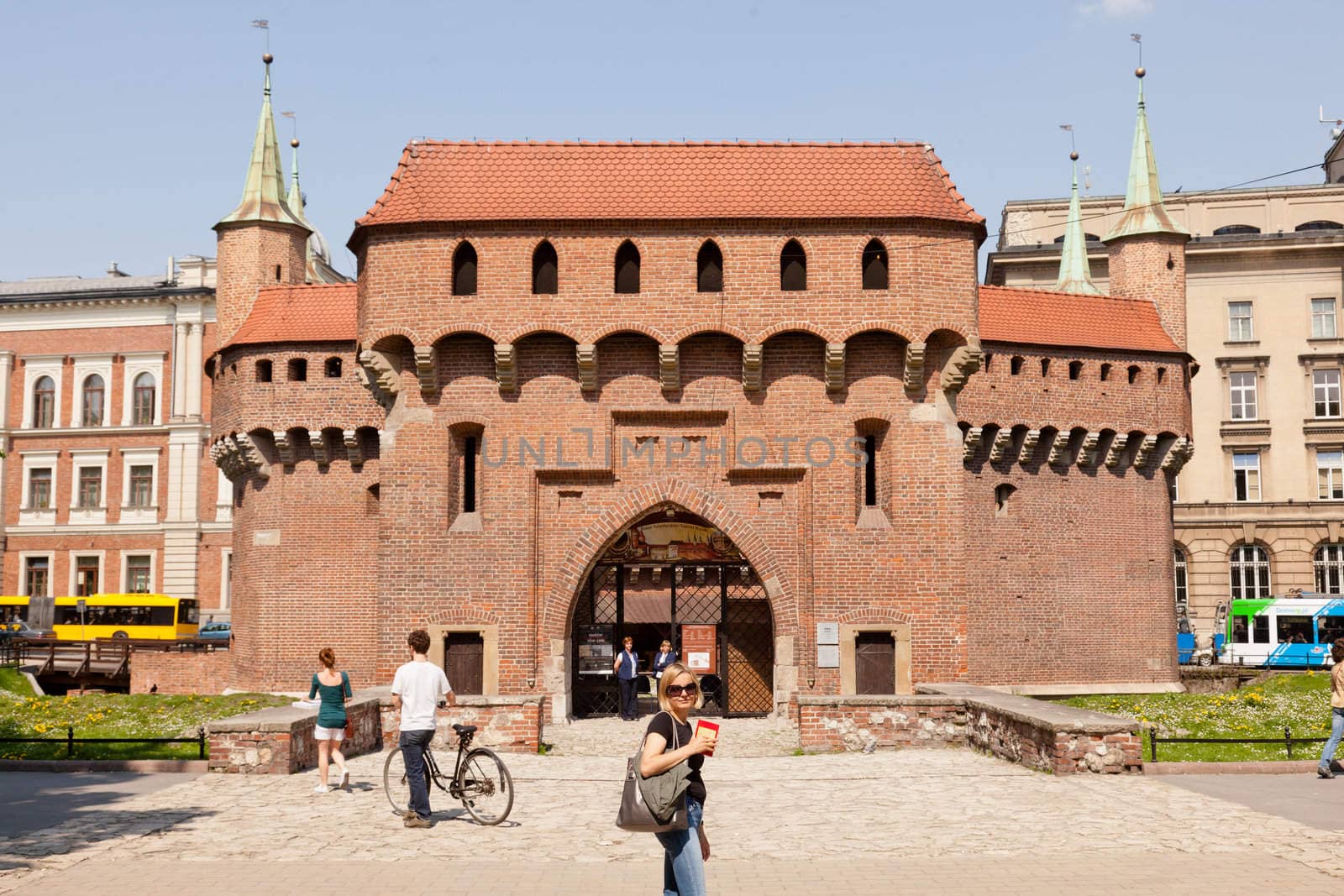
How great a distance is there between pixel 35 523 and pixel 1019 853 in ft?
172

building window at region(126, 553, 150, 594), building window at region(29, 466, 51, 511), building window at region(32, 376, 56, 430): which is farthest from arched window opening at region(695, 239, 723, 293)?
building window at region(29, 466, 51, 511)

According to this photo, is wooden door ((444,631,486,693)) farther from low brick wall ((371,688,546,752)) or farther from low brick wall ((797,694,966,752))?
low brick wall ((797,694,966,752))

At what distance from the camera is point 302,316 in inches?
1199

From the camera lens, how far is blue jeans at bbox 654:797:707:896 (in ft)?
23.8

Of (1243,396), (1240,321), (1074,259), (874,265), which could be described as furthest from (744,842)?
(1240,321)

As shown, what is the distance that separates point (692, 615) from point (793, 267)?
6098 mm

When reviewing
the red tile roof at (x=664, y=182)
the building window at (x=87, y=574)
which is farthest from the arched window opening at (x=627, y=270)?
the building window at (x=87, y=574)

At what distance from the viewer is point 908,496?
22094mm

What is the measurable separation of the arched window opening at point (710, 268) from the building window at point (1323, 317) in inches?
1471

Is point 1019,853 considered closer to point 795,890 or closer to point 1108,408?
point 795,890

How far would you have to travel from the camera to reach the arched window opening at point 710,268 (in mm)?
22328

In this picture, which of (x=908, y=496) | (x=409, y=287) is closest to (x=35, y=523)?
(x=409, y=287)

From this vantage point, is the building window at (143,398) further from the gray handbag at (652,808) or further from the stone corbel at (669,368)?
the gray handbag at (652,808)

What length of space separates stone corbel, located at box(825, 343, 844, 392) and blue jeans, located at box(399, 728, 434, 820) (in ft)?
37.5
